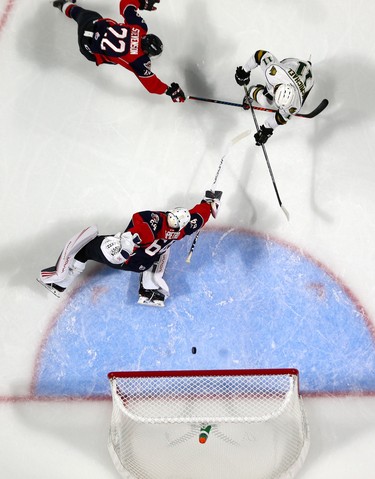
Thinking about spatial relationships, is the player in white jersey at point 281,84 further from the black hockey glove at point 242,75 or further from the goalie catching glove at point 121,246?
the goalie catching glove at point 121,246

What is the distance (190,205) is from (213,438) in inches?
70.7

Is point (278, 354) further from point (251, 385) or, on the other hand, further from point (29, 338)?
point (29, 338)

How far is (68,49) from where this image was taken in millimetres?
5391

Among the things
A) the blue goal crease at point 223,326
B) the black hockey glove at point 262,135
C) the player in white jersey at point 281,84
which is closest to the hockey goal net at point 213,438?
the blue goal crease at point 223,326

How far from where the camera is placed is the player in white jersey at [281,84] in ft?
14.0

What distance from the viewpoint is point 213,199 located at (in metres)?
4.71

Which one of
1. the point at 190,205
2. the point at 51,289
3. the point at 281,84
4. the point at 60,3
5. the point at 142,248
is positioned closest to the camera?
the point at 281,84

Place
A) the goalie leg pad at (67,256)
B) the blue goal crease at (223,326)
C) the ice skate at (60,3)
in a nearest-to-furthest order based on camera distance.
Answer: the goalie leg pad at (67,256)
the blue goal crease at (223,326)
the ice skate at (60,3)

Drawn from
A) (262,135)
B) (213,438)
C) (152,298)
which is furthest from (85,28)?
(213,438)

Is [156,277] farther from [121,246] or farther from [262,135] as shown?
[262,135]

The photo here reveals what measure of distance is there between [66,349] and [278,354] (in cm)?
159

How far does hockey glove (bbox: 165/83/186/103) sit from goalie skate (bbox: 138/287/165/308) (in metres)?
1.49

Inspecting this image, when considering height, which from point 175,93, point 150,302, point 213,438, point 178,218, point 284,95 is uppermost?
point 284,95

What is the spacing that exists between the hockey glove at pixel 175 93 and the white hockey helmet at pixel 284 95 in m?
0.91
